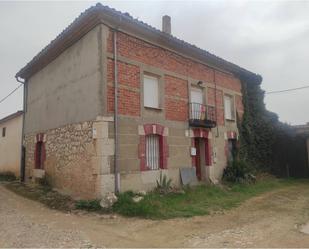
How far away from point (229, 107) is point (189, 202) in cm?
734

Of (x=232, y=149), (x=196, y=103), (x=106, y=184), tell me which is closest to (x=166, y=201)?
(x=106, y=184)

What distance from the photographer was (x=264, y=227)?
6.68 meters

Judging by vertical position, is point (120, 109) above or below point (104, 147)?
above

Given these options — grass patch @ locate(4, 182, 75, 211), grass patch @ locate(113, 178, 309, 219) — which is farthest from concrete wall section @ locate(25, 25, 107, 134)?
grass patch @ locate(113, 178, 309, 219)

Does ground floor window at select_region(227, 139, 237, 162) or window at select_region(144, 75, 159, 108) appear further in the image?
ground floor window at select_region(227, 139, 237, 162)

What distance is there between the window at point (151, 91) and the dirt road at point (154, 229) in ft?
15.1

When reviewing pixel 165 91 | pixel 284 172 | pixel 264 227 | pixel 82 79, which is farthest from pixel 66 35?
pixel 284 172

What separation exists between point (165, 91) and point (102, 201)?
16.2 ft

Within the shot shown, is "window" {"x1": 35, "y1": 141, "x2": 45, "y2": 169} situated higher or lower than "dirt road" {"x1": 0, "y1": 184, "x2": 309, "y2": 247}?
higher

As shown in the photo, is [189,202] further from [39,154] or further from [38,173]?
[39,154]

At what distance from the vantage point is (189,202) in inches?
375

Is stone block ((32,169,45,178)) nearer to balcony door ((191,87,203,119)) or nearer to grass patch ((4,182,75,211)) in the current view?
grass patch ((4,182,75,211))

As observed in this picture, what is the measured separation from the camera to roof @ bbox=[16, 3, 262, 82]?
9.69 m

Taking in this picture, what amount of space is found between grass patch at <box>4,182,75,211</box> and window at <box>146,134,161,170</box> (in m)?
2.90
